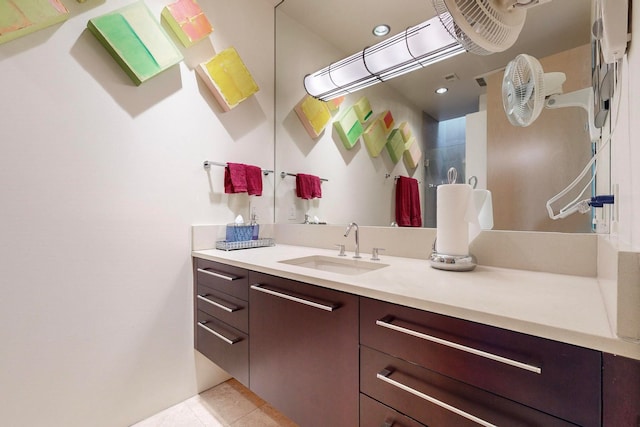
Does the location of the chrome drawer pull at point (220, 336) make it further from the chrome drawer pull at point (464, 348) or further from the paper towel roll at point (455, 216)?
the paper towel roll at point (455, 216)

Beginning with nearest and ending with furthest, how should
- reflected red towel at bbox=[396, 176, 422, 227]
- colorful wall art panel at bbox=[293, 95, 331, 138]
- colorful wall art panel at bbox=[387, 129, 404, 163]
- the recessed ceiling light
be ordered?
reflected red towel at bbox=[396, 176, 422, 227]
colorful wall art panel at bbox=[387, 129, 404, 163]
the recessed ceiling light
colorful wall art panel at bbox=[293, 95, 331, 138]

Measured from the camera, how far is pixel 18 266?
1.16 metres

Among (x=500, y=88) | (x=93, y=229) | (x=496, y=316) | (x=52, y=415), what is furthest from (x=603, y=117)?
(x=52, y=415)

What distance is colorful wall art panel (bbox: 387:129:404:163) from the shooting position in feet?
5.13

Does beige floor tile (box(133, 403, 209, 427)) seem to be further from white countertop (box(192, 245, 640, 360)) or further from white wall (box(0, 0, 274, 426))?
white countertop (box(192, 245, 640, 360))

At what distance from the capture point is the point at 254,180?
76.5 inches

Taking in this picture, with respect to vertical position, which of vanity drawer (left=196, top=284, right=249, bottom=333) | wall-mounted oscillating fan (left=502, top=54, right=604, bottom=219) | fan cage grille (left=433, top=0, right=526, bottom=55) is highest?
fan cage grille (left=433, top=0, right=526, bottom=55)

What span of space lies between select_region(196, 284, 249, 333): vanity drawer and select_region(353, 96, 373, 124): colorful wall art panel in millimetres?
1320

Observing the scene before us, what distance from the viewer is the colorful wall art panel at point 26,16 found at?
1102 millimetres

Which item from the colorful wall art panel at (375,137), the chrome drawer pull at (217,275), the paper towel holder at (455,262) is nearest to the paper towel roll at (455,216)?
the paper towel holder at (455,262)

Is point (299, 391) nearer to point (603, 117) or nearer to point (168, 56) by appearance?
point (603, 117)

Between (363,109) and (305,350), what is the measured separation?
4.82 ft

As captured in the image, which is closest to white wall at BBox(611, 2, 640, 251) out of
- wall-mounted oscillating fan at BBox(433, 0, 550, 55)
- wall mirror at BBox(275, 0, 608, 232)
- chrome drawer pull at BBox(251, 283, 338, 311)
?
wall-mounted oscillating fan at BBox(433, 0, 550, 55)

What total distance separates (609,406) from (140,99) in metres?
2.05
